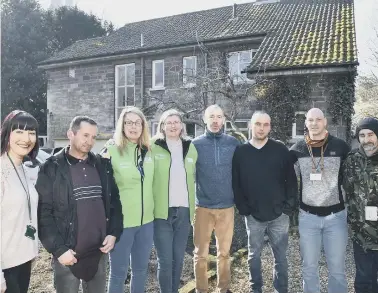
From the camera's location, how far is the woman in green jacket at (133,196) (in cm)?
360

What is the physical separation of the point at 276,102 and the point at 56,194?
421 inches

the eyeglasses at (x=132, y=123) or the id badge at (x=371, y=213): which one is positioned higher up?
the eyeglasses at (x=132, y=123)

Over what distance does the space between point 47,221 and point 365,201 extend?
3.00 m

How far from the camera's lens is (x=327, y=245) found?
13.0ft

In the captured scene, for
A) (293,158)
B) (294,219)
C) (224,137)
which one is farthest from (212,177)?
(294,219)

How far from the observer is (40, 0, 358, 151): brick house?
12.5 meters

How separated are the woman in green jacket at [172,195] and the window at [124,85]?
46.2 feet

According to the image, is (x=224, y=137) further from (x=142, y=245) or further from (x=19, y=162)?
(x=19, y=162)

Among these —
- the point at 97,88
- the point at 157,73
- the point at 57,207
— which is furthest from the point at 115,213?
the point at 97,88

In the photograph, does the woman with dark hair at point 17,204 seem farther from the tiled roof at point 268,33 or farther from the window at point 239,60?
the window at point 239,60

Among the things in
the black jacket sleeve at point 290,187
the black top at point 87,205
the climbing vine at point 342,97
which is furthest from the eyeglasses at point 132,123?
the climbing vine at point 342,97

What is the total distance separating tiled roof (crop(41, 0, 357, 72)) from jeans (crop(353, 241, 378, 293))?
8.60 metres

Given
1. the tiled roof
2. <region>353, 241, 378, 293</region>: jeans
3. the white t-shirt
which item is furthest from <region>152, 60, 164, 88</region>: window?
the white t-shirt

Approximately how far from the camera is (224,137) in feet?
14.7
